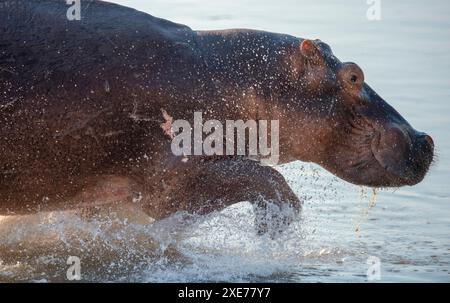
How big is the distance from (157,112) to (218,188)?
2.35 ft

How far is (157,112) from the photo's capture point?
9.04m

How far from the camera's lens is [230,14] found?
18453mm

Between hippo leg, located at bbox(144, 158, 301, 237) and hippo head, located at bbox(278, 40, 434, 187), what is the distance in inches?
21.3

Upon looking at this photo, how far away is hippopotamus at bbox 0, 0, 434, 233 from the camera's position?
891 cm

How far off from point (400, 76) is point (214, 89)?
6848 mm

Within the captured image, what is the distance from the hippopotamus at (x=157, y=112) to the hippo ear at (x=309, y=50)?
0.4 inches

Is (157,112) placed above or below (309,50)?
below
